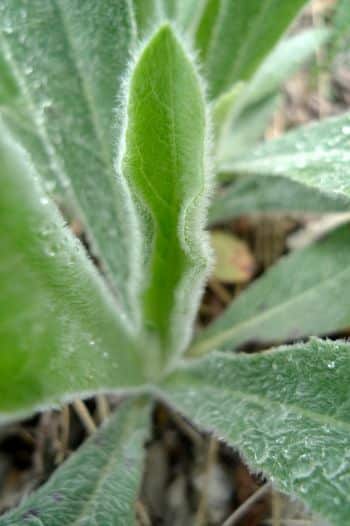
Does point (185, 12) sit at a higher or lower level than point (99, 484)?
higher

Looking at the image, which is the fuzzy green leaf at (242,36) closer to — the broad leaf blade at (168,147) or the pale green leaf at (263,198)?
the pale green leaf at (263,198)

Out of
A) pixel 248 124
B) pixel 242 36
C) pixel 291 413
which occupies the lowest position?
pixel 291 413

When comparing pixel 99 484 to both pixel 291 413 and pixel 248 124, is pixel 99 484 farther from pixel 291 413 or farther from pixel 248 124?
pixel 248 124

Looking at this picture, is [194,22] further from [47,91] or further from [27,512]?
[27,512]

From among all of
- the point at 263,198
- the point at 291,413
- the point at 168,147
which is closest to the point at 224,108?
the point at 263,198

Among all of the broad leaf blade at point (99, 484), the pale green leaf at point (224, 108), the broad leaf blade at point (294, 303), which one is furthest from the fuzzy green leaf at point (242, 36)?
the broad leaf blade at point (99, 484)
